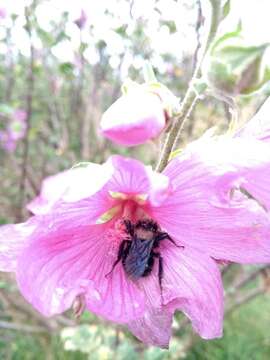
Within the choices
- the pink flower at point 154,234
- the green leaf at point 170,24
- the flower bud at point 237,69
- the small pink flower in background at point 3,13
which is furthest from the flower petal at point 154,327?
the small pink flower in background at point 3,13

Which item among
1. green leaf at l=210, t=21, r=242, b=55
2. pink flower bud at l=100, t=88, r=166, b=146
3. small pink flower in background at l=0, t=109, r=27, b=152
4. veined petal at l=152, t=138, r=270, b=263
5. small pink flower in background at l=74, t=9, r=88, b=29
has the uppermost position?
green leaf at l=210, t=21, r=242, b=55

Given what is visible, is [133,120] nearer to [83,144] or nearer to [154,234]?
[154,234]

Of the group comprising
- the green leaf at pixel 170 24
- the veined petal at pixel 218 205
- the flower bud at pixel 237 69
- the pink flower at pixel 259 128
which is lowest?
the green leaf at pixel 170 24

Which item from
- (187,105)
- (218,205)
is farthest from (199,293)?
(187,105)

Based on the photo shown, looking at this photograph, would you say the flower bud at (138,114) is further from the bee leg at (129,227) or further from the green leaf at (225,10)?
the bee leg at (129,227)

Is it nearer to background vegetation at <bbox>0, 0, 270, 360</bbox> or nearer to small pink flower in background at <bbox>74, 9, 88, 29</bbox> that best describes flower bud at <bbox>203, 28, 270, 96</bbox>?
background vegetation at <bbox>0, 0, 270, 360</bbox>

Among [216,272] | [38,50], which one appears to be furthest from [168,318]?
[38,50]

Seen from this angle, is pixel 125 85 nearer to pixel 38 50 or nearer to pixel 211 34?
pixel 211 34

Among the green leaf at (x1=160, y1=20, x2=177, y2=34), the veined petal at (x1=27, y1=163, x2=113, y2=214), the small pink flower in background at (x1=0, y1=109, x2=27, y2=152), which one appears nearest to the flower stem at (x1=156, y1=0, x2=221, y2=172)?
the veined petal at (x1=27, y1=163, x2=113, y2=214)
